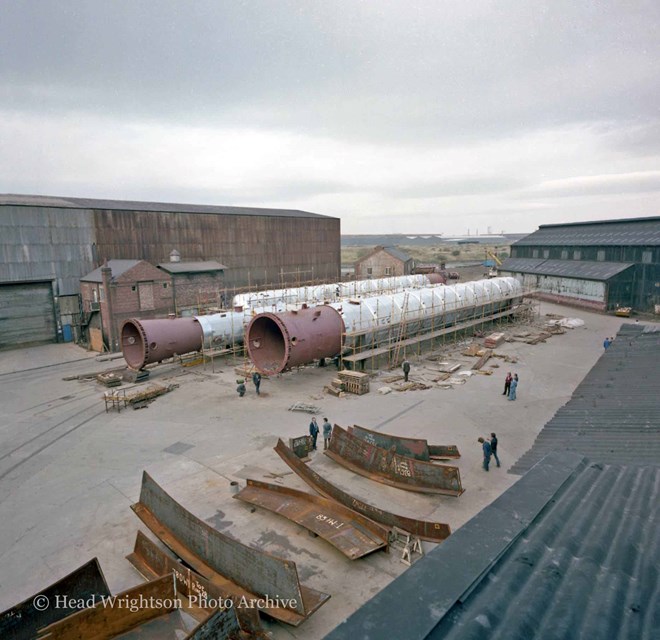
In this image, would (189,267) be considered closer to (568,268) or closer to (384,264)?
(384,264)

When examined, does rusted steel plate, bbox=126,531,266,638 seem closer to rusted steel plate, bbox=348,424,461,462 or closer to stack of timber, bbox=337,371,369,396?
rusted steel plate, bbox=348,424,461,462

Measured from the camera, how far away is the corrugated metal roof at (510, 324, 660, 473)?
997 cm

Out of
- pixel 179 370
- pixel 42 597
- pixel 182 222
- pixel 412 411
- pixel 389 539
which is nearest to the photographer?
pixel 42 597

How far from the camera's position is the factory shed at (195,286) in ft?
120

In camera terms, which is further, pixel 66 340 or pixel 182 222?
pixel 182 222

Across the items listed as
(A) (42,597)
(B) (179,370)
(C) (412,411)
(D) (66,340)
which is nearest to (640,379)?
(C) (412,411)

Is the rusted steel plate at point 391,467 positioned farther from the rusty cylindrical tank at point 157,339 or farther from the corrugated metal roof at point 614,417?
the rusty cylindrical tank at point 157,339

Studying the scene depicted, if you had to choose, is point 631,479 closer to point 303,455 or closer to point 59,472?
point 303,455

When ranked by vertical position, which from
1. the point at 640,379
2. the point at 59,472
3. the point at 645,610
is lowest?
the point at 59,472

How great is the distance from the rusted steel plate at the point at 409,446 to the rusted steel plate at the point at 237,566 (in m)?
6.71

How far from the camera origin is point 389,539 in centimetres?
1080

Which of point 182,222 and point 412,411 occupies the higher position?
point 182,222

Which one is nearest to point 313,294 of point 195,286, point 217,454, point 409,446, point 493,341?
point 195,286

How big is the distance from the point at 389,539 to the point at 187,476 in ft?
24.4
